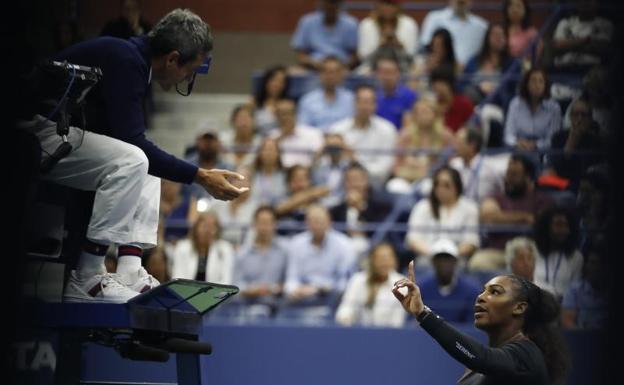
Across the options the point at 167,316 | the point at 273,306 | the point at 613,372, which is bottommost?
the point at 273,306

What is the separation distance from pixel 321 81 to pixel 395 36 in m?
0.85

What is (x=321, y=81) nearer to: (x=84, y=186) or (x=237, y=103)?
(x=237, y=103)

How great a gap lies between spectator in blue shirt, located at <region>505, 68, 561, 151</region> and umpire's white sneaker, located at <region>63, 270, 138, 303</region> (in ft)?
15.0

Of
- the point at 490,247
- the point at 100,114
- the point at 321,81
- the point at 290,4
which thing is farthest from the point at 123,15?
the point at 290,4

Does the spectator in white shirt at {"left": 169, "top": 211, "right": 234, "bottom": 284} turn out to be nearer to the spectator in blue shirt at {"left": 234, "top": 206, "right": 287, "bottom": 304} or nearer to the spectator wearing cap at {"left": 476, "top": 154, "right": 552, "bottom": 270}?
the spectator in blue shirt at {"left": 234, "top": 206, "right": 287, "bottom": 304}

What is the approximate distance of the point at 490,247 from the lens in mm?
8711

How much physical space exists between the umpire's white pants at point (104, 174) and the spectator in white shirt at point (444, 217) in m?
4.43

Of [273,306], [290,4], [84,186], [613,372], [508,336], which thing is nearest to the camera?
[613,372]

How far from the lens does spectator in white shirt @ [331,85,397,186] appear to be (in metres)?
9.84

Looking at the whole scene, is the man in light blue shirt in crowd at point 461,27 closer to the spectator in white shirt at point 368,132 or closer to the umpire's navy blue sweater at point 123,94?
the spectator in white shirt at point 368,132

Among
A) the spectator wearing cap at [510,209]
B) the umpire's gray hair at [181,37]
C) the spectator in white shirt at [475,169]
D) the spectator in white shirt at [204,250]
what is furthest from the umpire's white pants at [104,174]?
the spectator in white shirt at [475,169]

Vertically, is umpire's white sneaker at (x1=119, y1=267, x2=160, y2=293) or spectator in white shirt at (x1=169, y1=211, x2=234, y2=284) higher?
umpire's white sneaker at (x1=119, y1=267, x2=160, y2=293)

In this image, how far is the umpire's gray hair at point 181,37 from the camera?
4680 millimetres

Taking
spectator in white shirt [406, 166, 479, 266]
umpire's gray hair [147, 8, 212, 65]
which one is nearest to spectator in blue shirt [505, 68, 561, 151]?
spectator in white shirt [406, 166, 479, 266]
